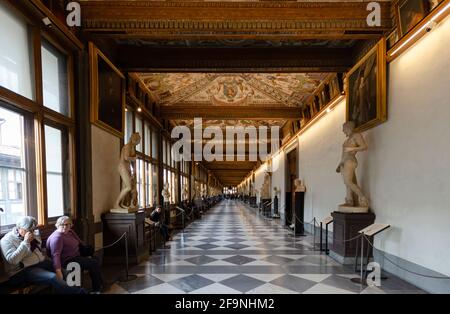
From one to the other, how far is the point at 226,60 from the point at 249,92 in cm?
334

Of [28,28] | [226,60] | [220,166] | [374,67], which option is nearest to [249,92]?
[226,60]

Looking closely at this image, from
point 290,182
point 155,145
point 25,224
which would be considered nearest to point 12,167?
point 25,224

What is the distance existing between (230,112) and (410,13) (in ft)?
23.3

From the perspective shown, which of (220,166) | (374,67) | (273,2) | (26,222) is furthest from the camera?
(220,166)

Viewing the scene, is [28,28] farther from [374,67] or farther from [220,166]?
[220,166]

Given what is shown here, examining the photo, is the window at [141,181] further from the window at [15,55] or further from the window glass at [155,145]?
the window at [15,55]

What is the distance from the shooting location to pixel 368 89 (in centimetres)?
554

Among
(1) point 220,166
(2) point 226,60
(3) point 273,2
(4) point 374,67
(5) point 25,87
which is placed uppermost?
(3) point 273,2

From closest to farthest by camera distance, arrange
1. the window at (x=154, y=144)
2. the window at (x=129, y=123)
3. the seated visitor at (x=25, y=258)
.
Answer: the seated visitor at (x=25, y=258) → the window at (x=129, y=123) → the window at (x=154, y=144)

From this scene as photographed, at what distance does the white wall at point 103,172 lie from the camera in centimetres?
539

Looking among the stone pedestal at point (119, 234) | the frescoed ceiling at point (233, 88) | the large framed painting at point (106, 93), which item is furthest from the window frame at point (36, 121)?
the frescoed ceiling at point (233, 88)

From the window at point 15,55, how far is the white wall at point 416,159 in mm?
5604

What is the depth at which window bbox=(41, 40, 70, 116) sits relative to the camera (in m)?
4.32
